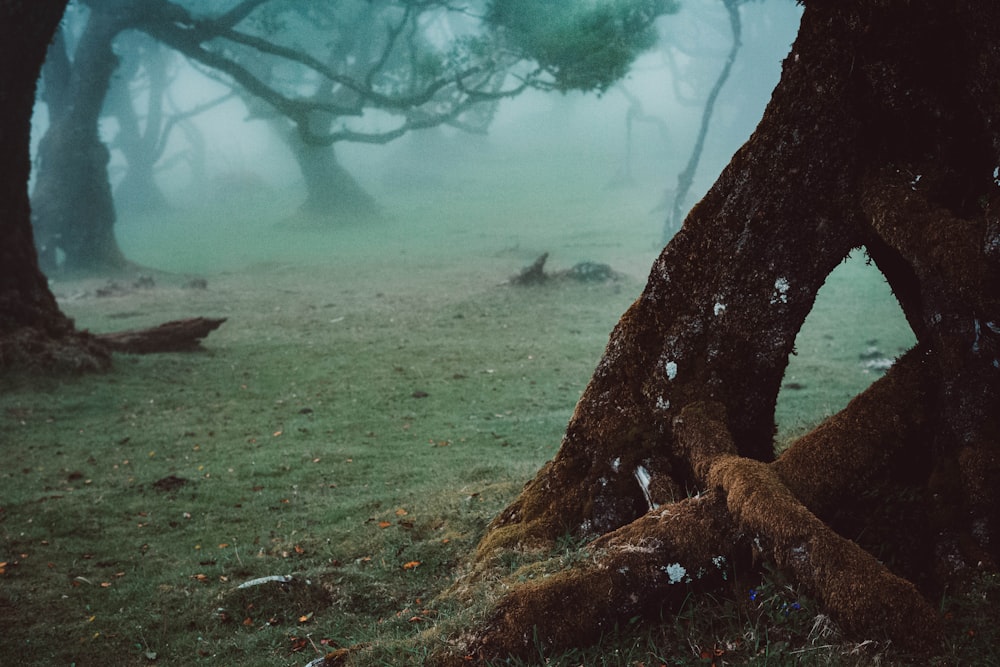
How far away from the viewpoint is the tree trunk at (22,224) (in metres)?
11.1

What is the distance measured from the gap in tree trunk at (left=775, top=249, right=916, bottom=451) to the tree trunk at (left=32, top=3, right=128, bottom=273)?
25893 millimetres

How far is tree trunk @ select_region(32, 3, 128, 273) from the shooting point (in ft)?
101

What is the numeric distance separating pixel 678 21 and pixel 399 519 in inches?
1401

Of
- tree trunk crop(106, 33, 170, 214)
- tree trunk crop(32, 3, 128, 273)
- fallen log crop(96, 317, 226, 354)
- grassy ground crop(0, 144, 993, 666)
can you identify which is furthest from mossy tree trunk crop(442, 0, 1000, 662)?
tree trunk crop(106, 33, 170, 214)

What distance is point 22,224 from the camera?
11875mm

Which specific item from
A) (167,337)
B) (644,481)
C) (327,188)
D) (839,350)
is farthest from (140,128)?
(644,481)

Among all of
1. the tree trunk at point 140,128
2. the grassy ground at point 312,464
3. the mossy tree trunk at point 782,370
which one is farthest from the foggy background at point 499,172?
the mossy tree trunk at point 782,370

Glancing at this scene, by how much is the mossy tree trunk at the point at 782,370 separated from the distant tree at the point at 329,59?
71.2 feet

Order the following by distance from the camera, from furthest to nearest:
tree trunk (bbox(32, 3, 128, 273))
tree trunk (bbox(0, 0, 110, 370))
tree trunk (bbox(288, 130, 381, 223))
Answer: tree trunk (bbox(288, 130, 381, 223)), tree trunk (bbox(32, 3, 128, 273)), tree trunk (bbox(0, 0, 110, 370))

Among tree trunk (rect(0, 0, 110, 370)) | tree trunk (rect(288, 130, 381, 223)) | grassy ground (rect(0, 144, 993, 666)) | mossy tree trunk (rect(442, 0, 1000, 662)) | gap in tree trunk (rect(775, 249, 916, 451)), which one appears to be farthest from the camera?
tree trunk (rect(288, 130, 381, 223))

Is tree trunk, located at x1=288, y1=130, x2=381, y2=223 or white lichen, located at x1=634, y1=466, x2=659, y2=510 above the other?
tree trunk, located at x1=288, y1=130, x2=381, y2=223

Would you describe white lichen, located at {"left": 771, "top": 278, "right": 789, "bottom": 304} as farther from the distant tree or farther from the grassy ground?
the distant tree

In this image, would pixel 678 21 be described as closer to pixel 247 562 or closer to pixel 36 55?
pixel 36 55

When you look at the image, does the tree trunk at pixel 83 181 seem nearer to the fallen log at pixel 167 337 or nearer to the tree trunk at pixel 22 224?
the fallen log at pixel 167 337
